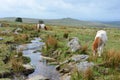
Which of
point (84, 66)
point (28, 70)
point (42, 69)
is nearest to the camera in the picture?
point (84, 66)

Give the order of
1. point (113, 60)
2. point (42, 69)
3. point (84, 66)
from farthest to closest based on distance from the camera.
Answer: point (42, 69), point (113, 60), point (84, 66)

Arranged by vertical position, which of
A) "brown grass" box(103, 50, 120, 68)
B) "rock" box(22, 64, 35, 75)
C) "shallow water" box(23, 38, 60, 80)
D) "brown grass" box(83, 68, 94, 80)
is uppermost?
"brown grass" box(103, 50, 120, 68)

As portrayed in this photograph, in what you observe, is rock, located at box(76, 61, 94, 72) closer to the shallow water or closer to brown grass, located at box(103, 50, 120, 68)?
brown grass, located at box(103, 50, 120, 68)

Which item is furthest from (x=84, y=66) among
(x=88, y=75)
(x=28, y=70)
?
(x=28, y=70)

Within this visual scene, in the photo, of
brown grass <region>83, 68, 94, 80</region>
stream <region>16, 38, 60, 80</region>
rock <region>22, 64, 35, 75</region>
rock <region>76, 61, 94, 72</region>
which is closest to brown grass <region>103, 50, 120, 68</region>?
rock <region>76, 61, 94, 72</region>

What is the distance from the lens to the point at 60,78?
1420 cm

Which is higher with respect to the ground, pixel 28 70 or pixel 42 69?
pixel 28 70

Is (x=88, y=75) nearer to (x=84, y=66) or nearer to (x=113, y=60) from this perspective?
(x=84, y=66)

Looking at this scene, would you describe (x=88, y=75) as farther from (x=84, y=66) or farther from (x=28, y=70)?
(x=28, y=70)

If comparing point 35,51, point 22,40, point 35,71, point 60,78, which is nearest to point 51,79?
point 60,78

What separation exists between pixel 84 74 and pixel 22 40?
18173 millimetres

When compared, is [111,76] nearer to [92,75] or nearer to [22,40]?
[92,75]

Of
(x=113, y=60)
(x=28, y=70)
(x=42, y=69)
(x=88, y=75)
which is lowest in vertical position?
(x=42, y=69)

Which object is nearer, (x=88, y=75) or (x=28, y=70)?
(x=88, y=75)
